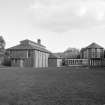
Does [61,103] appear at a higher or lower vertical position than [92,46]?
lower

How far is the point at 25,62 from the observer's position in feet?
173


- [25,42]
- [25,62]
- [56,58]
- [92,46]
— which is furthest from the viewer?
[92,46]

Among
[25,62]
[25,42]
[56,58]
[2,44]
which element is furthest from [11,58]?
[2,44]

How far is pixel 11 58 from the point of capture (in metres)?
53.1

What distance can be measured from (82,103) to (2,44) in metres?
76.8

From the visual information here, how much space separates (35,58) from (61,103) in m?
45.3

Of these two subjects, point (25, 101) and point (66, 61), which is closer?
point (25, 101)

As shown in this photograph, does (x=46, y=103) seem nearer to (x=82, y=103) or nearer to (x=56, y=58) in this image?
(x=82, y=103)

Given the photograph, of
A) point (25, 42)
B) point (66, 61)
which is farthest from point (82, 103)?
point (66, 61)

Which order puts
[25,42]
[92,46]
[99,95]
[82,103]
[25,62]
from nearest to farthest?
[82,103] → [99,95] → [25,62] → [25,42] → [92,46]

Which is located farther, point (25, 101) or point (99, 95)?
point (99, 95)

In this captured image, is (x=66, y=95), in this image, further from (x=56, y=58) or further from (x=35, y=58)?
(x=56, y=58)

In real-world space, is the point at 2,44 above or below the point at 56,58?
above

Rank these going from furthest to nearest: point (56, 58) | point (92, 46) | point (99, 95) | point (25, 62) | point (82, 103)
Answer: point (92, 46)
point (56, 58)
point (25, 62)
point (99, 95)
point (82, 103)
